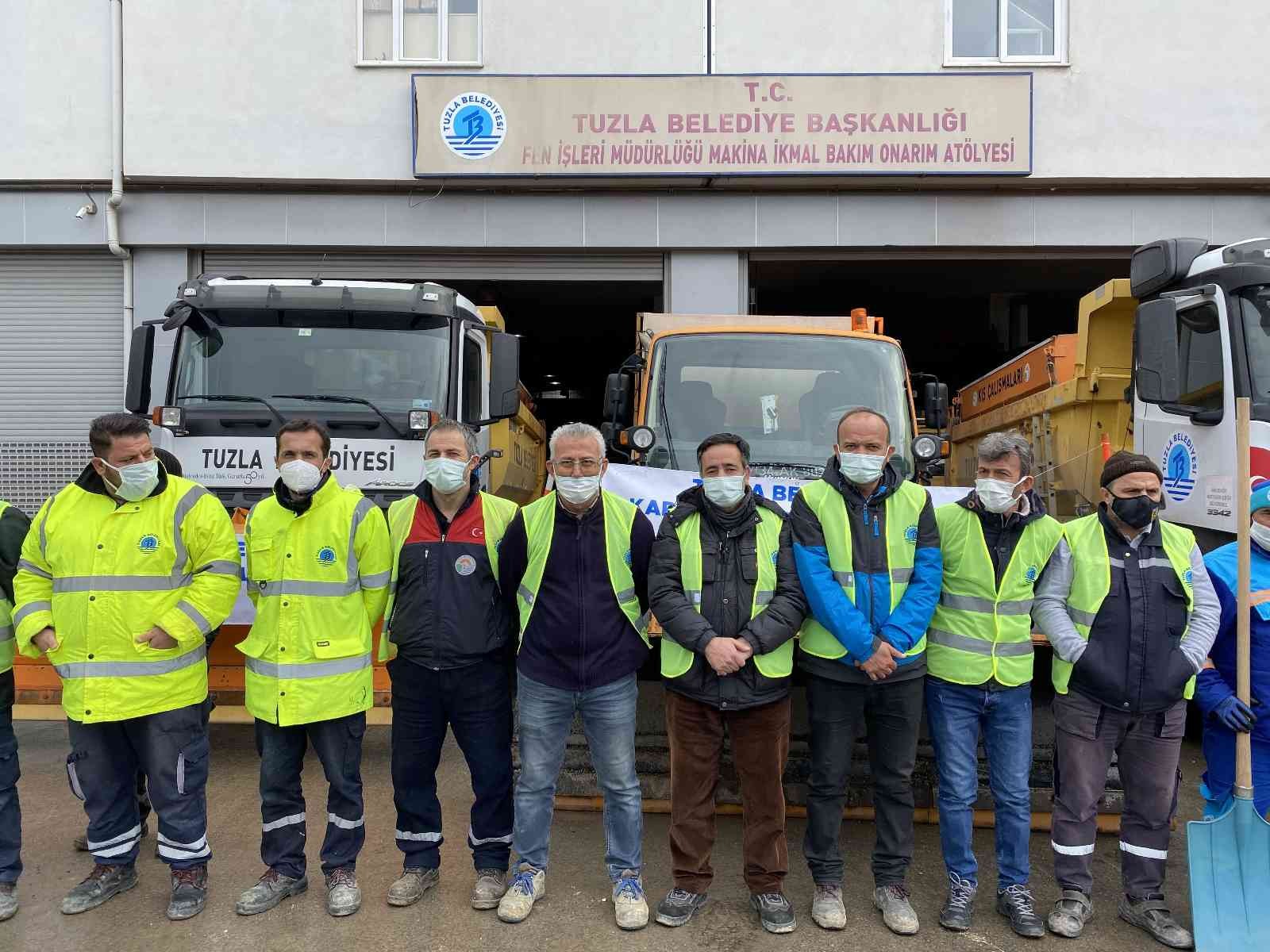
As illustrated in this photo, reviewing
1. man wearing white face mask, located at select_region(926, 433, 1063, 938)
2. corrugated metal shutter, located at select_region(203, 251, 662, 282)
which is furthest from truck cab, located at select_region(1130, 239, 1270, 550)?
corrugated metal shutter, located at select_region(203, 251, 662, 282)

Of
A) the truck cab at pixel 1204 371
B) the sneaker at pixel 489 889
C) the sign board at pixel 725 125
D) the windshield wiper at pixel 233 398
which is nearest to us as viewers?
the sneaker at pixel 489 889

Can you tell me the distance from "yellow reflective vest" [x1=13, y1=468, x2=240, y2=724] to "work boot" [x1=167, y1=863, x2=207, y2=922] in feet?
2.25

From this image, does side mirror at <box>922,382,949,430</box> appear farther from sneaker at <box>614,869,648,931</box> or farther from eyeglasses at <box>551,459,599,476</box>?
sneaker at <box>614,869,648,931</box>

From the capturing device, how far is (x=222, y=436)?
5824 millimetres

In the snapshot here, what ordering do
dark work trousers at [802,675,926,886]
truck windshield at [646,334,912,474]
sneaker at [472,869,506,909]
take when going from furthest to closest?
truck windshield at [646,334,912,474]
sneaker at [472,869,506,909]
dark work trousers at [802,675,926,886]

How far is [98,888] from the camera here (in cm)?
380

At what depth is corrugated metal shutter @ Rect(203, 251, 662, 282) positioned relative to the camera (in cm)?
1050

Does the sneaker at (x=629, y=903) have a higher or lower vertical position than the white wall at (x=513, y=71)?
lower

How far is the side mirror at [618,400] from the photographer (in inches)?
241

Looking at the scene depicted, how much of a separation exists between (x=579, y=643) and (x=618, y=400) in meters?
2.72

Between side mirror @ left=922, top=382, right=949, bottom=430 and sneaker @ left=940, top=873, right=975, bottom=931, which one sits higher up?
side mirror @ left=922, top=382, right=949, bottom=430

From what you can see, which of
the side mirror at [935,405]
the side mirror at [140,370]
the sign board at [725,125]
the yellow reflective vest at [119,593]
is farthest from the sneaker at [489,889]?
the sign board at [725,125]

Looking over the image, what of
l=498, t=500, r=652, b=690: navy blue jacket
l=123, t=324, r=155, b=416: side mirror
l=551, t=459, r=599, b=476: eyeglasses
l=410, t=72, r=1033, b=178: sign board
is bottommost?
l=498, t=500, r=652, b=690: navy blue jacket

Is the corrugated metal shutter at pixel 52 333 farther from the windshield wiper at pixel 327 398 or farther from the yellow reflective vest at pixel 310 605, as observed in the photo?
the yellow reflective vest at pixel 310 605
